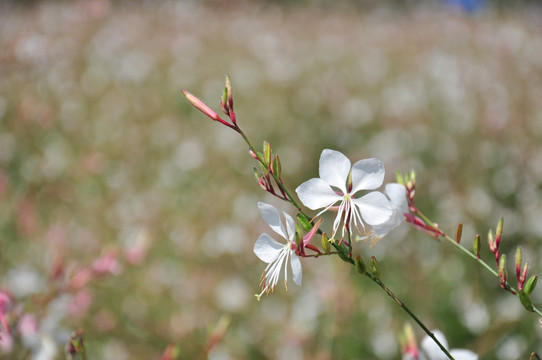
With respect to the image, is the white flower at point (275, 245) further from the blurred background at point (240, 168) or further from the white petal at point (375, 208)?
the blurred background at point (240, 168)

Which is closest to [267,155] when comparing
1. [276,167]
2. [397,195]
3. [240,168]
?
[276,167]

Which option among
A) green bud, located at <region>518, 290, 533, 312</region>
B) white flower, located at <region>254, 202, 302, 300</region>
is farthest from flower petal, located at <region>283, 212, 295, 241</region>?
green bud, located at <region>518, 290, 533, 312</region>

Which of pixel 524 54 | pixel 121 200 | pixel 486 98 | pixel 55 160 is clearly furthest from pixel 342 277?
pixel 524 54

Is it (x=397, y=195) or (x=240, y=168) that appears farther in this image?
(x=240, y=168)

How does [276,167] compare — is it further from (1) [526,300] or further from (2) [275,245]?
(1) [526,300]

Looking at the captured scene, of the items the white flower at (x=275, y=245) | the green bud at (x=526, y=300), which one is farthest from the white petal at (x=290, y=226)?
the green bud at (x=526, y=300)

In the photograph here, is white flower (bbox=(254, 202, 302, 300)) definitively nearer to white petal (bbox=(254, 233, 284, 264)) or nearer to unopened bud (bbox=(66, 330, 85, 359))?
white petal (bbox=(254, 233, 284, 264))
